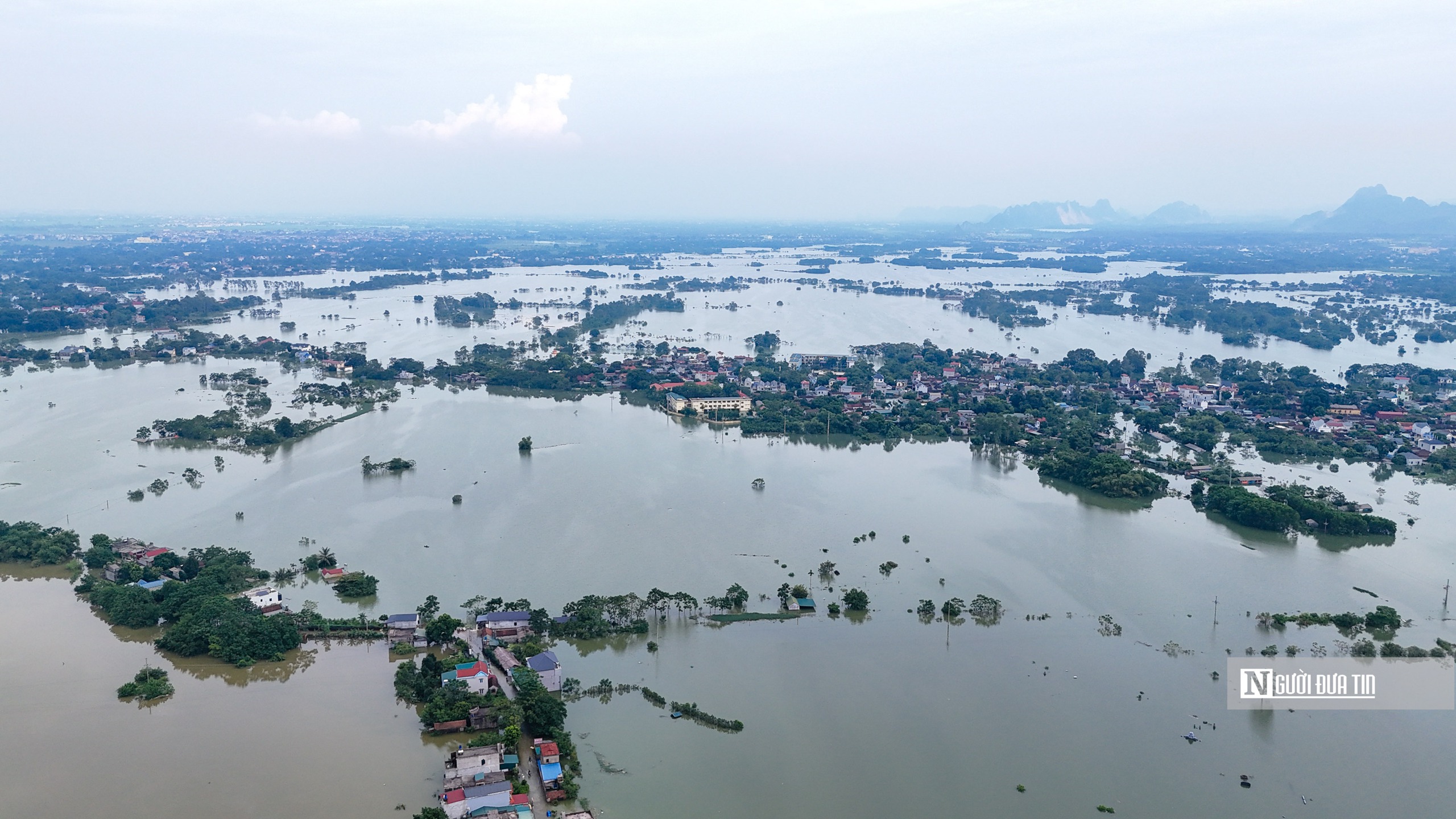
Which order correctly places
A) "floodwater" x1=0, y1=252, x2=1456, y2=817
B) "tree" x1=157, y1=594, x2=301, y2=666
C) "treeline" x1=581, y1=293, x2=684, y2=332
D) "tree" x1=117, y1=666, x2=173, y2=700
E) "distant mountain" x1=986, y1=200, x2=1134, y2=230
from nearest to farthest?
1. "floodwater" x1=0, y1=252, x2=1456, y2=817
2. "tree" x1=117, y1=666, x2=173, y2=700
3. "tree" x1=157, y1=594, x2=301, y2=666
4. "treeline" x1=581, y1=293, x2=684, y2=332
5. "distant mountain" x1=986, y1=200, x2=1134, y2=230

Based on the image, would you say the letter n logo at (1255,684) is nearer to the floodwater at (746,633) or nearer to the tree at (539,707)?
the floodwater at (746,633)

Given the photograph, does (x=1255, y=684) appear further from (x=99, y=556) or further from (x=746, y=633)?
(x=99, y=556)

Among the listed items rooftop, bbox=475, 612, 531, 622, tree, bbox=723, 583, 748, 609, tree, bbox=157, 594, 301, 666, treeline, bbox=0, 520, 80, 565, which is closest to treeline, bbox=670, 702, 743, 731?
tree, bbox=723, 583, 748, 609

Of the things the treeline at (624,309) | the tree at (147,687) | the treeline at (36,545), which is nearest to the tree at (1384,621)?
the tree at (147,687)

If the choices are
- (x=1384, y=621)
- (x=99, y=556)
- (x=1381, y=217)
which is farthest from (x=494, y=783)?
(x=1381, y=217)

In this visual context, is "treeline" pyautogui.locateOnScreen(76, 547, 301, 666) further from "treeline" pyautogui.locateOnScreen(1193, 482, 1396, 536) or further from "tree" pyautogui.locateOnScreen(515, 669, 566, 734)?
"treeline" pyautogui.locateOnScreen(1193, 482, 1396, 536)
